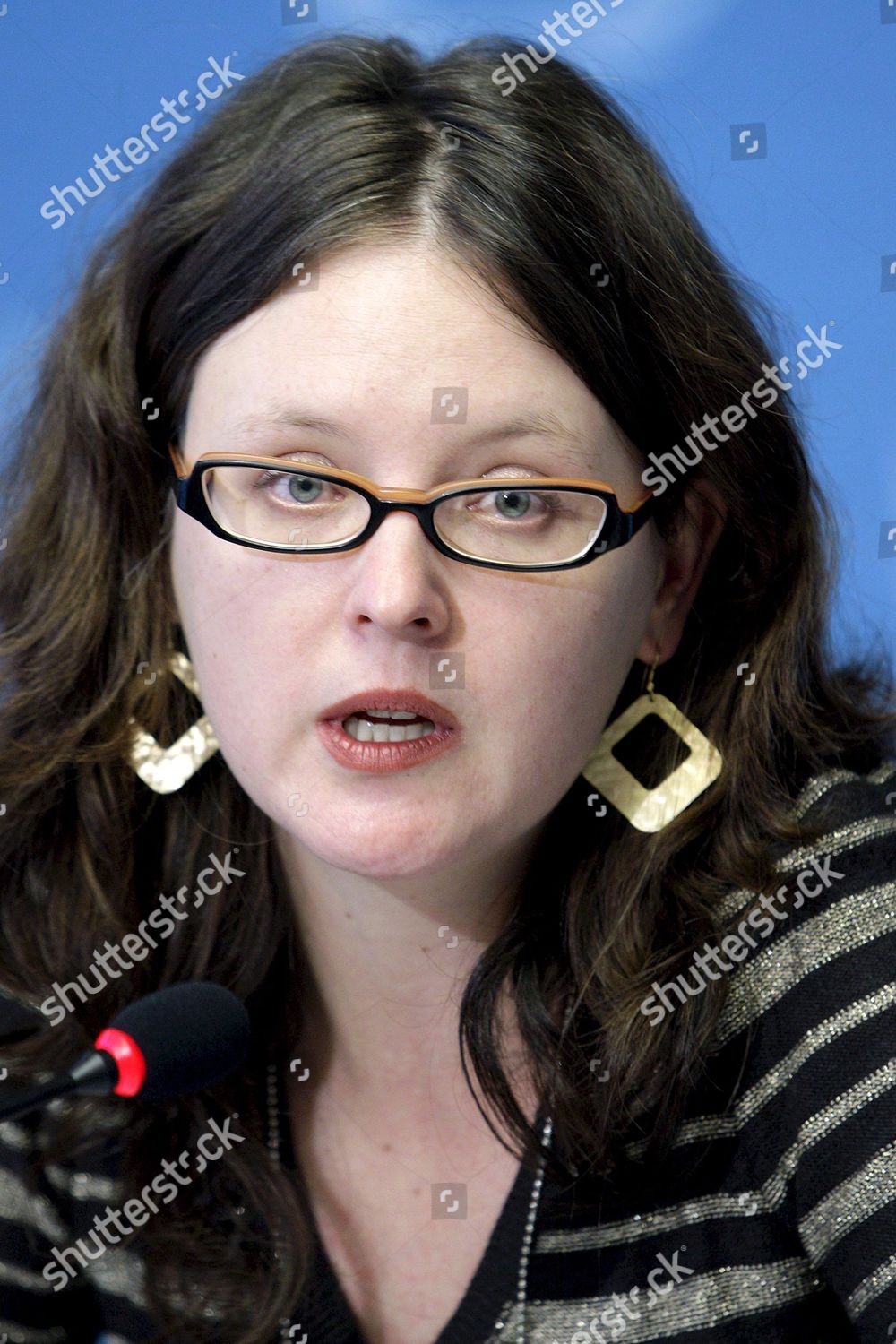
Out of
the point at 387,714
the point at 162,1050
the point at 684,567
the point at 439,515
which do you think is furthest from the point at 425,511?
the point at 162,1050

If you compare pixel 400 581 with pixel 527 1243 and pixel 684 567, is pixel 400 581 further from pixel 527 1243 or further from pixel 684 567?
pixel 527 1243

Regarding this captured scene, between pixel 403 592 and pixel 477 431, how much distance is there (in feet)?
0.43

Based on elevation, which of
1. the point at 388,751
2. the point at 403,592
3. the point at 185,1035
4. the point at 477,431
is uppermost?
the point at 477,431

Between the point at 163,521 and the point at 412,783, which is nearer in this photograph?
the point at 412,783

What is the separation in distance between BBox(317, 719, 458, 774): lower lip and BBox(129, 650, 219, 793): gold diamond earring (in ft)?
0.99

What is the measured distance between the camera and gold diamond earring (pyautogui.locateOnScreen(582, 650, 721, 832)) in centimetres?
130

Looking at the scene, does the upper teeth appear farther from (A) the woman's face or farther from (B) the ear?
(B) the ear

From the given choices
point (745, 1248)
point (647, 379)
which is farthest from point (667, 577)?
point (745, 1248)

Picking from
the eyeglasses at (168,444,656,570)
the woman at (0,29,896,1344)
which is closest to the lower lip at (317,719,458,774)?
the woman at (0,29,896,1344)

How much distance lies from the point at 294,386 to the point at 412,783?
306 millimetres

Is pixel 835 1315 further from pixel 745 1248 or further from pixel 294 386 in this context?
pixel 294 386

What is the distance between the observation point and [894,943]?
1.18 metres

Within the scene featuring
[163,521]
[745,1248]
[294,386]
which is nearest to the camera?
[294,386]

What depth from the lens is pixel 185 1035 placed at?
87 centimetres
